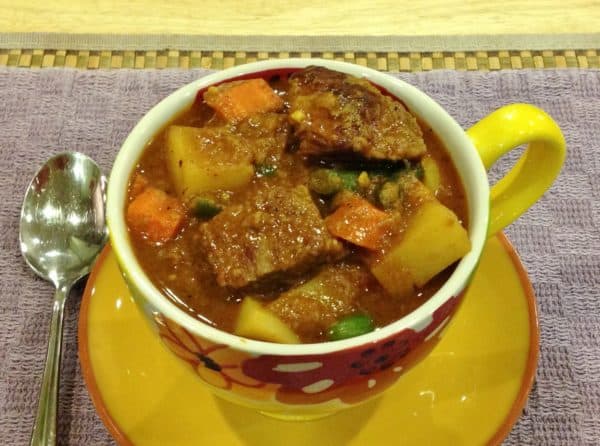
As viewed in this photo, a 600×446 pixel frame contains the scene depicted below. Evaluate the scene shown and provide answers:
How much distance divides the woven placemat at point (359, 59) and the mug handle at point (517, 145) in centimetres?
96

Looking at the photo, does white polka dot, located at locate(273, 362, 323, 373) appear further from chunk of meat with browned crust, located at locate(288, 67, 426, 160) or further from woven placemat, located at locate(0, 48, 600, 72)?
woven placemat, located at locate(0, 48, 600, 72)

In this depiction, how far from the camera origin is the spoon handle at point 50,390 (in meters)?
1.33

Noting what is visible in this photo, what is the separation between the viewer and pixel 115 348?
4.69ft

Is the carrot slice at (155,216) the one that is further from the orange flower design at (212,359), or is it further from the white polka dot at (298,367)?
the white polka dot at (298,367)

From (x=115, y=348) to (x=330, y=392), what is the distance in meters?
0.56

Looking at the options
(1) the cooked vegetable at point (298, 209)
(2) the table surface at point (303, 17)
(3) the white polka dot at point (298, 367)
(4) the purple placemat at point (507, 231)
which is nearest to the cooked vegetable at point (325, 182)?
(1) the cooked vegetable at point (298, 209)

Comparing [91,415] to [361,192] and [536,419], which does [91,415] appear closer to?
[361,192]

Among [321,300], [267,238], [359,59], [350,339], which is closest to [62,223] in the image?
[267,238]

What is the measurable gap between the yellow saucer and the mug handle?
0.28 metres

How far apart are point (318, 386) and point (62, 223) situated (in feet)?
3.01

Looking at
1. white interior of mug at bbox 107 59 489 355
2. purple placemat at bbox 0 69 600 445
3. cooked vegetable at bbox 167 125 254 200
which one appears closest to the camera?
white interior of mug at bbox 107 59 489 355

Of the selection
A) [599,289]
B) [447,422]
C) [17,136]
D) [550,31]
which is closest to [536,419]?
[447,422]

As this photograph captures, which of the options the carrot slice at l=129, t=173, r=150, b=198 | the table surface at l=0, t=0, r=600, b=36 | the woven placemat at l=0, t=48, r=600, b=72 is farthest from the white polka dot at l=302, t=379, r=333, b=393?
the table surface at l=0, t=0, r=600, b=36

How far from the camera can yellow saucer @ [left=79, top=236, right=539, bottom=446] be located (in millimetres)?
1313
